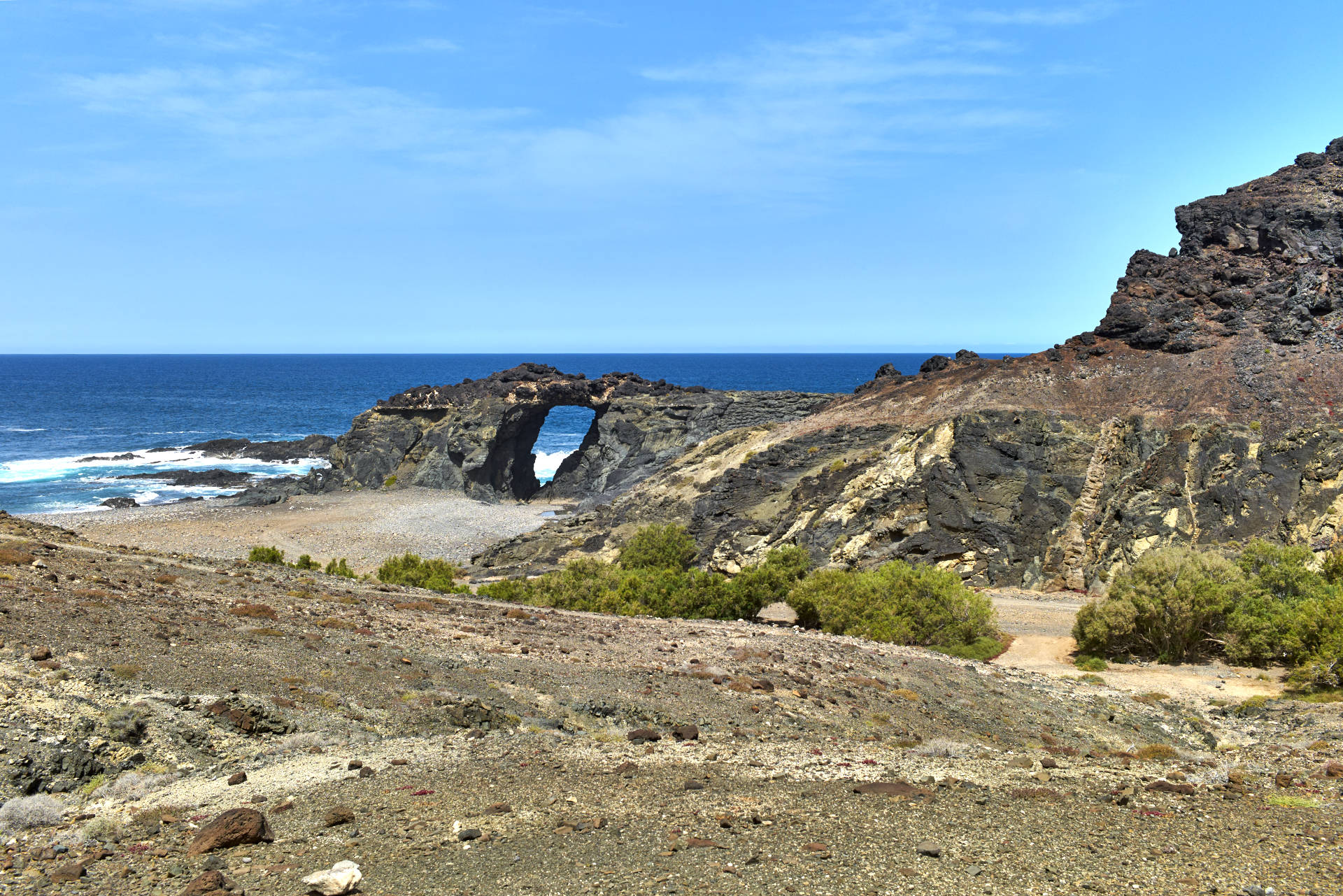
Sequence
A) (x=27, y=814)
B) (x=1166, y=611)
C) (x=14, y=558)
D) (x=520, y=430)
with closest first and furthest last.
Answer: (x=27, y=814) < (x=14, y=558) < (x=1166, y=611) < (x=520, y=430)

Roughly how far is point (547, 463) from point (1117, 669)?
2533 inches

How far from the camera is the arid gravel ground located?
26.8ft

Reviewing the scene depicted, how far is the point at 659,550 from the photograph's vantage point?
35.1m

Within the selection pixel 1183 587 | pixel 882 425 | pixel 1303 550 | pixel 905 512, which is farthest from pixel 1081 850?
pixel 882 425

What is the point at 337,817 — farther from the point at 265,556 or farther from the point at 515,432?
the point at 515,432

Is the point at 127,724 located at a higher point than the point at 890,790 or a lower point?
higher

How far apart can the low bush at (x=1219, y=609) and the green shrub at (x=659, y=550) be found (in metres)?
16.0

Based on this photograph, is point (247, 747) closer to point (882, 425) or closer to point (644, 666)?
point (644, 666)

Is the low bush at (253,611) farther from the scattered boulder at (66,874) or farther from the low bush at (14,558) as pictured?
the scattered boulder at (66,874)

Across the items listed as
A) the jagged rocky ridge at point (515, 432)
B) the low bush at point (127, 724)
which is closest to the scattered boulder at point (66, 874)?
the low bush at point (127, 724)

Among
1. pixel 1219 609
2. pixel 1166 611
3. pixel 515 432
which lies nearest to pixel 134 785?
pixel 1166 611

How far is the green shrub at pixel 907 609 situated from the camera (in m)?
23.1

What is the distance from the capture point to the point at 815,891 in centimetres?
774

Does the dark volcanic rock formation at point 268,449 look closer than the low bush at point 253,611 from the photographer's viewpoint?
No
